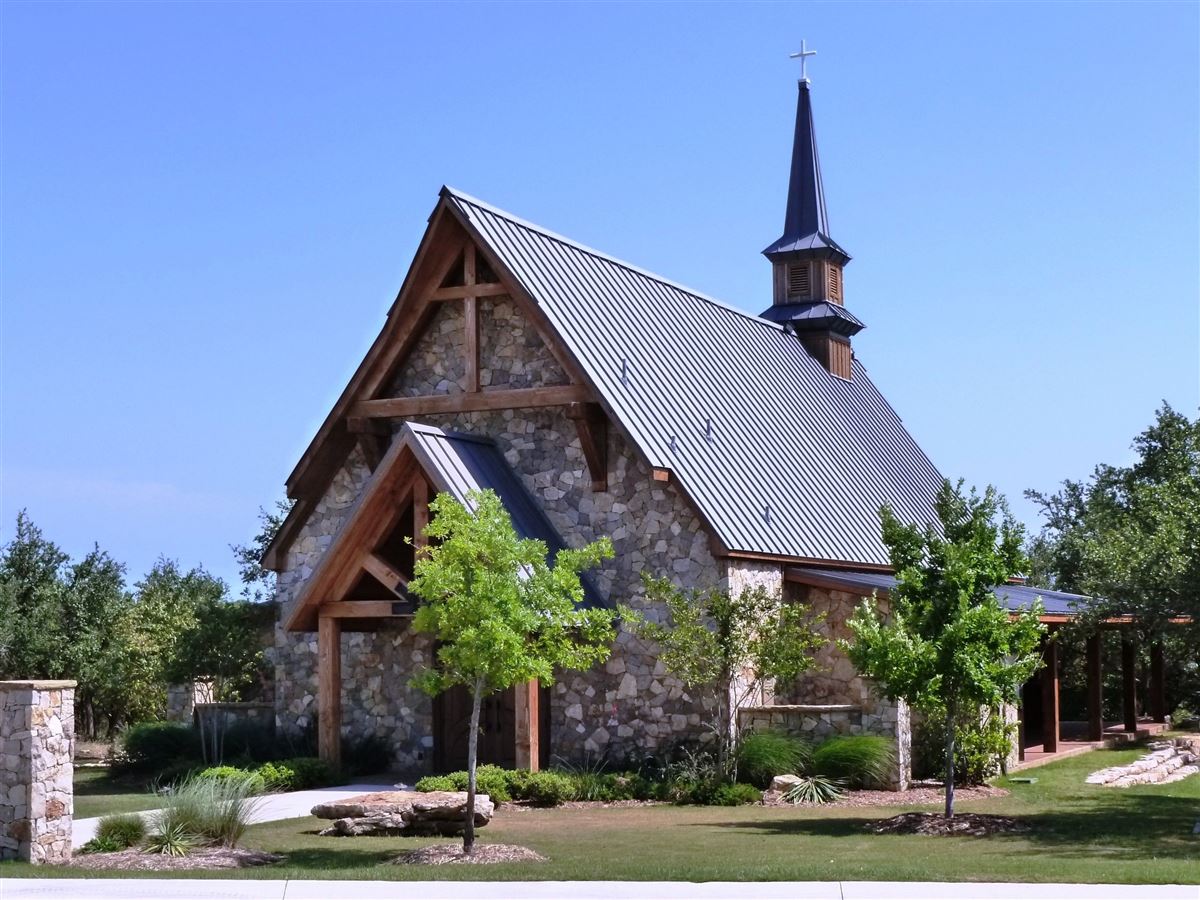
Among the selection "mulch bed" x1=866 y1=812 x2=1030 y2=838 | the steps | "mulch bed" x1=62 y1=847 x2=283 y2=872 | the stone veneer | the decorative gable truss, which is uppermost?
the decorative gable truss

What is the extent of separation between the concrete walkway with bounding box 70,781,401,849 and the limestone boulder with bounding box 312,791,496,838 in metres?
1.08

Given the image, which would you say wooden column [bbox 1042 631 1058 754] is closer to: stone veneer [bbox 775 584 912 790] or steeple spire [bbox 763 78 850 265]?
stone veneer [bbox 775 584 912 790]

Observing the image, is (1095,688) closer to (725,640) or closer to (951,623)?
(725,640)

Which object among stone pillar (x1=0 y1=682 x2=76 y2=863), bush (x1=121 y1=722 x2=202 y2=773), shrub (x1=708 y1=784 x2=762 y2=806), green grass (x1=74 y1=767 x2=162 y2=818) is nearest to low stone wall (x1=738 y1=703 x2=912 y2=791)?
shrub (x1=708 y1=784 x2=762 y2=806)

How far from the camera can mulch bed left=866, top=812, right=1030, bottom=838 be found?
57.9 feet

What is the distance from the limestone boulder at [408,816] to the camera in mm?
17719

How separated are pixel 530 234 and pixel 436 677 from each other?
42.7 ft

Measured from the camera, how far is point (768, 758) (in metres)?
22.5

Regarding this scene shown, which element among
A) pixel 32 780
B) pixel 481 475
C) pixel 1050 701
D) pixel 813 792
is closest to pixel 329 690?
pixel 481 475

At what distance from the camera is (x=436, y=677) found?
53.7 feet

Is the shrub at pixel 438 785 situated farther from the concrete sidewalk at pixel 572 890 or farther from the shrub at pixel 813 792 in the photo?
the concrete sidewalk at pixel 572 890

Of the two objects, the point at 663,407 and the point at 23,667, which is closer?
the point at 663,407

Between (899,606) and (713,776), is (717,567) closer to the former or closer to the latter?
(713,776)

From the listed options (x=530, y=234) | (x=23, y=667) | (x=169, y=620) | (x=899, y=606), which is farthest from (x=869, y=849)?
(x=169, y=620)
